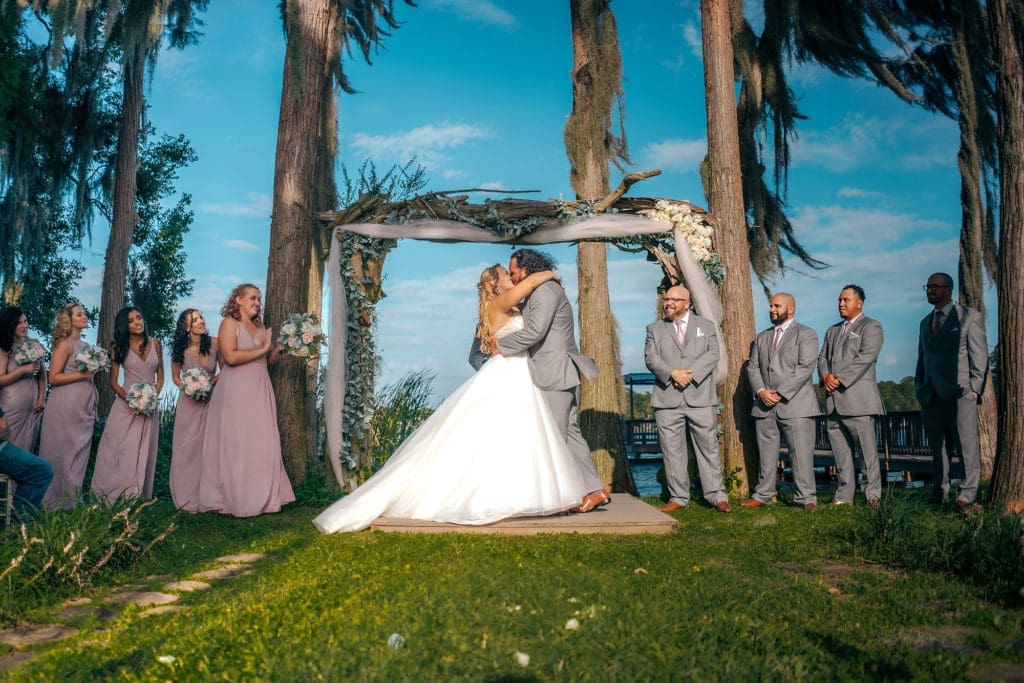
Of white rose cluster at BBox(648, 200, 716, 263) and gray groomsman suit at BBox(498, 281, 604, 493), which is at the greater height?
white rose cluster at BBox(648, 200, 716, 263)

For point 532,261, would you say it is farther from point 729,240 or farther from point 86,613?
point 86,613

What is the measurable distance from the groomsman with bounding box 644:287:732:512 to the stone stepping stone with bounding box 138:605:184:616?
4.52 metres

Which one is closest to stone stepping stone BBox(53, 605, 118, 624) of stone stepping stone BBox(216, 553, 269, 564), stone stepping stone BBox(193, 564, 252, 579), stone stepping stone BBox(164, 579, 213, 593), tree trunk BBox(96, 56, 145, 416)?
stone stepping stone BBox(164, 579, 213, 593)

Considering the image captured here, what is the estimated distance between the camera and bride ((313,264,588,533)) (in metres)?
5.93

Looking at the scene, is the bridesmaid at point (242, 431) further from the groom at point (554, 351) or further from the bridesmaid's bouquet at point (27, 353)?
the groom at point (554, 351)

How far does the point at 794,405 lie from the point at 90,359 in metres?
6.61

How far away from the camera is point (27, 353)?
23.7 ft

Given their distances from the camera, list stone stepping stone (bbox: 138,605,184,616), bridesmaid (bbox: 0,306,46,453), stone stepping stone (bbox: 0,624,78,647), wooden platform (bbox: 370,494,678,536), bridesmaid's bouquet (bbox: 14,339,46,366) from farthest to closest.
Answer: bridesmaid's bouquet (bbox: 14,339,46,366)
bridesmaid (bbox: 0,306,46,453)
wooden platform (bbox: 370,494,678,536)
stone stepping stone (bbox: 138,605,184,616)
stone stepping stone (bbox: 0,624,78,647)

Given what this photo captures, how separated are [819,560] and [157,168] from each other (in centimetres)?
2081

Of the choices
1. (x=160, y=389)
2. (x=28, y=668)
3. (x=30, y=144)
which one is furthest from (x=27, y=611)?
(x=30, y=144)

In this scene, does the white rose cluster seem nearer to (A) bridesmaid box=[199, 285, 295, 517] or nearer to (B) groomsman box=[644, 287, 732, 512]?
(B) groomsman box=[644, 287, 732, 512]

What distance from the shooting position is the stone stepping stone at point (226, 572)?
15.6 ft

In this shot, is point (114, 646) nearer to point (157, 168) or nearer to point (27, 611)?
point (27, 611)

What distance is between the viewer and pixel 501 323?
659cm
